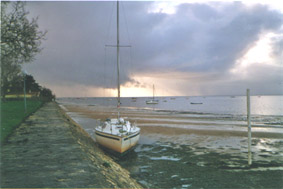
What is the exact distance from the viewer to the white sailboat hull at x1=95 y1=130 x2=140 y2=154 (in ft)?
42.9

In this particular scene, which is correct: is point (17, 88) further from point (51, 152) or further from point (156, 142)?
point (51, 152)

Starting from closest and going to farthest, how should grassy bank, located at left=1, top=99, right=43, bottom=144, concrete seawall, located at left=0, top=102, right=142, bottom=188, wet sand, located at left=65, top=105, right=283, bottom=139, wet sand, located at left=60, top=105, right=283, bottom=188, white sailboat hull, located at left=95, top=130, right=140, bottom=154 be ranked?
concrete seawall, located at left=0, top=102, right=142, bottom=188 → wet sand, located at left=60, top=105, right=283, bottom=188 → grassy bank, located at left=1, top=99, right=43, bottom=144 → white sailboat hull, located at left=95, top=130, right=140, bottom=154 → wet sand, located at left=65, top=105, right=283, bottom=139

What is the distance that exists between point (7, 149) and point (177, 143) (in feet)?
41.9

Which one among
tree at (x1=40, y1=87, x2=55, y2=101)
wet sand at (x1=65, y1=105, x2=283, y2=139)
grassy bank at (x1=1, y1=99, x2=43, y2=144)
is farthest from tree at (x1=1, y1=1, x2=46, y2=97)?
tree at (x1=40, y1=87, x2=55, y2=101)

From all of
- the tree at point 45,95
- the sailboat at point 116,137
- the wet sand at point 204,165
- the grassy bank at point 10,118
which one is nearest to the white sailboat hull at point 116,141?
the sailboat at point 116,137

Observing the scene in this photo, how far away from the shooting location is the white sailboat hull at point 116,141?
1308cm

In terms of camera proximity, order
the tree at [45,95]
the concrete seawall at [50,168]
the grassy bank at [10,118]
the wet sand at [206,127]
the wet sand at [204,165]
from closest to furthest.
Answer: the concrete seawall at [50,168] < the wet sand at [204,165] < the grassy bank at [10,118] < the wet sand at [206,127] < the tree at [45,95]

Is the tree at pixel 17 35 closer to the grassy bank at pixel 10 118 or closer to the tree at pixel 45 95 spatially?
the grassy bank at pixel 10 118

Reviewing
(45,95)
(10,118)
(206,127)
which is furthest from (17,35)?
(45,95)

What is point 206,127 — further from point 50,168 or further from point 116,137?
point 50,168

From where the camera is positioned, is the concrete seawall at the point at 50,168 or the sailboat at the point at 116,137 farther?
the sailboat at the point at 116,137

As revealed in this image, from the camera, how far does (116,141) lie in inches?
522

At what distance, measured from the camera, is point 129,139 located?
1393cm

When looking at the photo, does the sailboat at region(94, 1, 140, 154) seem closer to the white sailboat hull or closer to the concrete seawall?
the white sailboat hull
